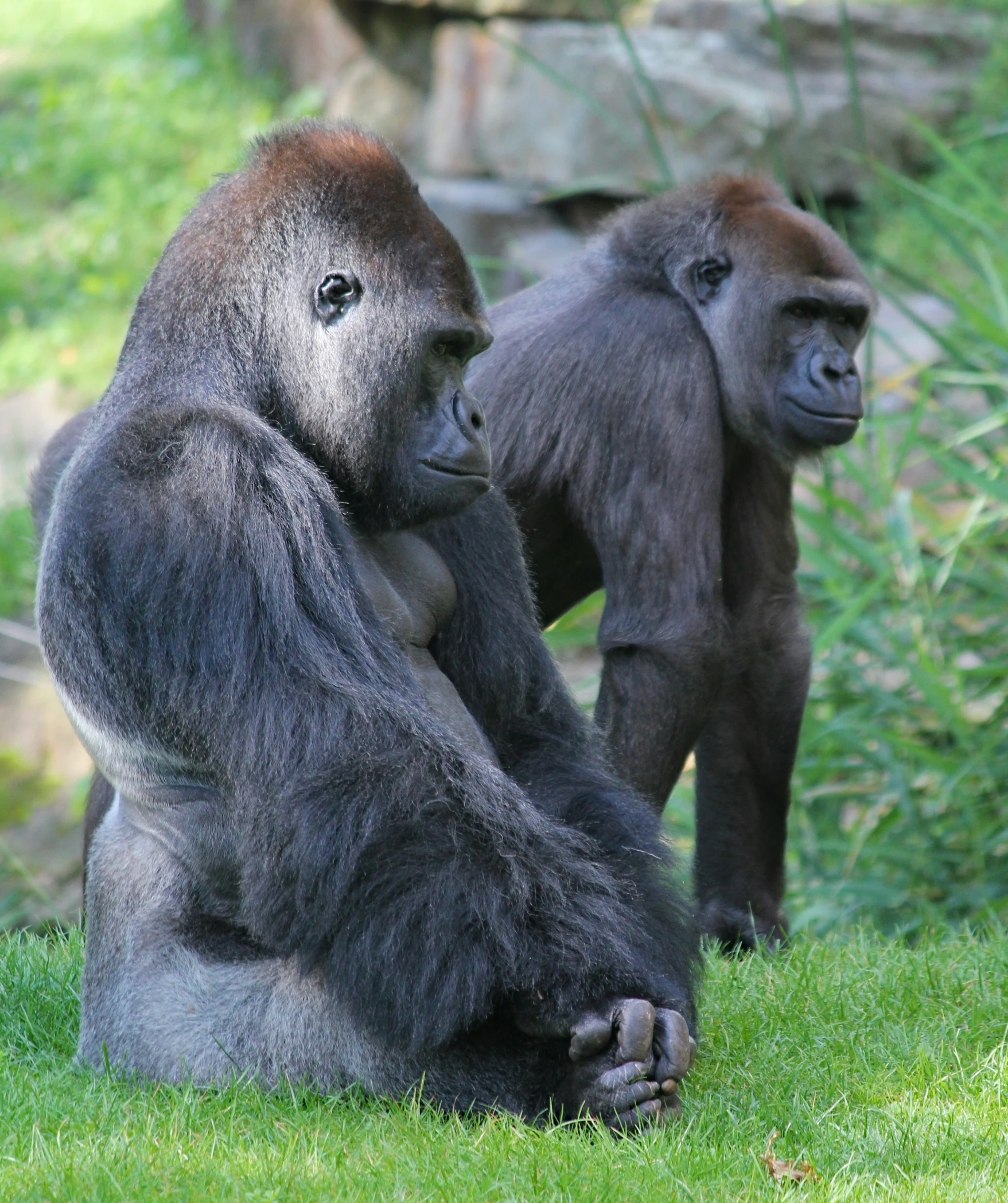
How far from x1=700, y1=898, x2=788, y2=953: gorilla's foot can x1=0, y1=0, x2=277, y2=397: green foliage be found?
5.84 meters

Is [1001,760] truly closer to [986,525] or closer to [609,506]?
[986,525]

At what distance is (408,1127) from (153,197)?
9044mm

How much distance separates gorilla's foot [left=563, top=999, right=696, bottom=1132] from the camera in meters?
2.40

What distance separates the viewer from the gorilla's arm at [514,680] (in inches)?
114

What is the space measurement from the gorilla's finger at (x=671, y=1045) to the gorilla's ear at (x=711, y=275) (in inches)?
93.0

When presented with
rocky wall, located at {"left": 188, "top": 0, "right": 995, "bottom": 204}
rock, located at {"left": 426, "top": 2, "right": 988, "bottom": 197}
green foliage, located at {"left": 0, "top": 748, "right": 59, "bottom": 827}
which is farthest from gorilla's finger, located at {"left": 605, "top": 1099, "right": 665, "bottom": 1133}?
rock, located at {"left": 426, "top": 2, "right": 988, "bottom": 197}

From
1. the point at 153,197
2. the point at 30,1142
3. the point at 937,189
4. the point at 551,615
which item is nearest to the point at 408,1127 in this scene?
the point at 30,1142

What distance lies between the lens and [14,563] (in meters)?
8.31

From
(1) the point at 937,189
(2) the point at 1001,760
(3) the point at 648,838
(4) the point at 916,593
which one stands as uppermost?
(1) the point at 937,189

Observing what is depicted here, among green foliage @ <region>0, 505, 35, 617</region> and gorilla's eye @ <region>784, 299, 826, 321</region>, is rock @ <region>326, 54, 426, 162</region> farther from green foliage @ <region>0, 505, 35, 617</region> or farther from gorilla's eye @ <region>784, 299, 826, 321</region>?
gorilla's eye @ <region>784, 299, 826, 321</region>

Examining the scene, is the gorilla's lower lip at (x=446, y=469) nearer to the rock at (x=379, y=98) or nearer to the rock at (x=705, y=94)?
the rock at (x=705, y=94)

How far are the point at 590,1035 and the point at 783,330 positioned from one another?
242cm

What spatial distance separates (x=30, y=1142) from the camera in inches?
92.4

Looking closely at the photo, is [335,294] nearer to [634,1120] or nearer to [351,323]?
[351,323]
